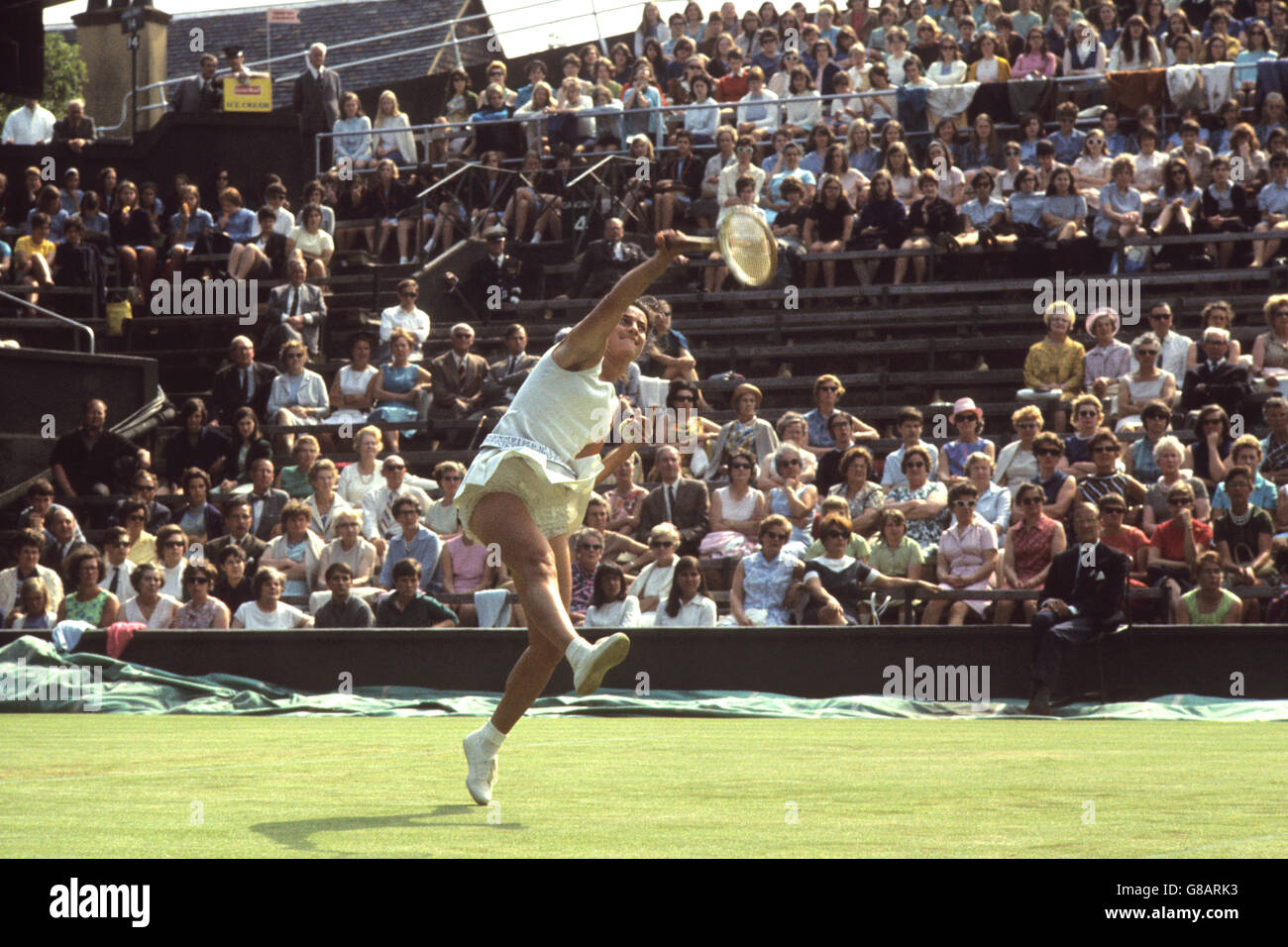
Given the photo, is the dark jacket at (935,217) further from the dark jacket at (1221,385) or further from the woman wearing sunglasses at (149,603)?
the woman wearing sunglasses at (149,603)

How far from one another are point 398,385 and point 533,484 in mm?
11127

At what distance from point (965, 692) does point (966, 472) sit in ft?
6.94

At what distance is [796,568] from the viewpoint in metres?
13.1

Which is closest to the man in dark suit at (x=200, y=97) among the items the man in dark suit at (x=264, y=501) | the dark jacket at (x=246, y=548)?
the man in dark suit at (x=264, y=501)

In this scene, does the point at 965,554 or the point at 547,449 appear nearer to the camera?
the point at 547,449

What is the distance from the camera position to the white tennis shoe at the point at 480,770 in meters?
6.27

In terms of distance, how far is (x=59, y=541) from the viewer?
1547 centimetres

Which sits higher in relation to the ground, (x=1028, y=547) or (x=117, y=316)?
(x=117, y=316)

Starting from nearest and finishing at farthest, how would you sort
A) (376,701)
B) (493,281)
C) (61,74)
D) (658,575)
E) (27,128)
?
(376,701), (658,575), (493,281), (27,128), (61,74)

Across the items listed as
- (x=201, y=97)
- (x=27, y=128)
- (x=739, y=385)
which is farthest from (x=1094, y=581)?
(x=27, y=128)

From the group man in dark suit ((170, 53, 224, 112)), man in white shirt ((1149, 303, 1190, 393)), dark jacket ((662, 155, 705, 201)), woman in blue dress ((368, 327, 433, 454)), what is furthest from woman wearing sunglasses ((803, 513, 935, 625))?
man in dark suit ((170, 53, 224, 112))

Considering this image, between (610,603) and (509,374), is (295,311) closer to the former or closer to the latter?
(509,374)

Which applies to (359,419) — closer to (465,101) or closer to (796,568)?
(796,568)
